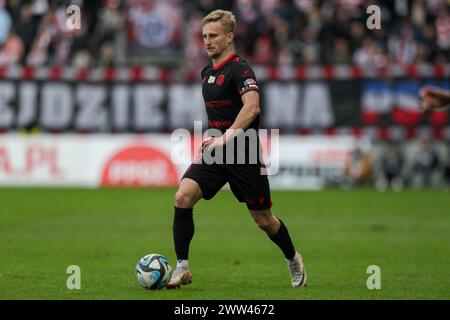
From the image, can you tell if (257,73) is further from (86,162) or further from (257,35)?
(86,162)

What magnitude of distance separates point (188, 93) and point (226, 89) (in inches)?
Result: 722

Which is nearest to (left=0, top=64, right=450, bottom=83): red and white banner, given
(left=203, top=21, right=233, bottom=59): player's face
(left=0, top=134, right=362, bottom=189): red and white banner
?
(left=0, top=134, right=362, bottom=189): red and white banner

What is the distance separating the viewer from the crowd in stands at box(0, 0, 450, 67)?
27359mm

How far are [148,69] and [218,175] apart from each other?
60.9ft

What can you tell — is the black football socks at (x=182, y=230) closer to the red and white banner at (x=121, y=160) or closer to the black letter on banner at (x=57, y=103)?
the red and white banner at (x=121, y=160)

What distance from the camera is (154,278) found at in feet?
29.4

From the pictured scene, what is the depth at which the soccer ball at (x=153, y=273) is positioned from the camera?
8.96 meters

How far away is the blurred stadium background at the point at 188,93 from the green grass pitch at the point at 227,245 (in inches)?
111

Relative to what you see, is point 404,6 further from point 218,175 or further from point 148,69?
point 218,175

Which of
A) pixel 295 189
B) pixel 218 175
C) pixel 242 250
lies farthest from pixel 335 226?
pixel 295 189

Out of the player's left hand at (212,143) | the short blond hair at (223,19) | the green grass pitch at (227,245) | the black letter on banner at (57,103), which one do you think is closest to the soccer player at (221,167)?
the short blond hair at (223,19)

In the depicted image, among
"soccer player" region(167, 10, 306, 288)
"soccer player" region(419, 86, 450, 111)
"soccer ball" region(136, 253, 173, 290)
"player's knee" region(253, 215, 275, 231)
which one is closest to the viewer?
"soccer ball" region(136, 253, 173, 290)

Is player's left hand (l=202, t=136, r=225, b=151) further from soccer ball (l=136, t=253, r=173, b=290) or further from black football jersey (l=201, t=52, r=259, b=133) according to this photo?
soccer ball (l=136, t=253, r=173, b=290)

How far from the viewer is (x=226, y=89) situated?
913 centimetres
